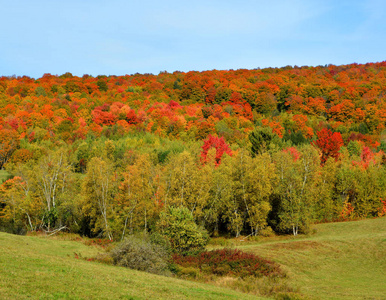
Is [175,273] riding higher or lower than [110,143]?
lower

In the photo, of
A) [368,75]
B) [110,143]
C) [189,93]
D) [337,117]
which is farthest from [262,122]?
[368,75]

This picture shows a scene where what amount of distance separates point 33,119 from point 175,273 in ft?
371

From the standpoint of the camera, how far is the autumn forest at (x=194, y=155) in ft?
177

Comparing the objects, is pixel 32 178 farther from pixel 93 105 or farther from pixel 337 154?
pixel 93 105

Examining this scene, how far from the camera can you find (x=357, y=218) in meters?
65.3

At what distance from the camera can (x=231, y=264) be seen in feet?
109

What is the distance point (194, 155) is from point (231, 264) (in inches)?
1833

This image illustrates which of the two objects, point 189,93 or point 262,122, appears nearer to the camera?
point 262,122

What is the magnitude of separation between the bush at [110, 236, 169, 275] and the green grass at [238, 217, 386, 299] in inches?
441

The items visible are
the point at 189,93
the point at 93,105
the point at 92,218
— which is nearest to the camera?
the point at 92,218

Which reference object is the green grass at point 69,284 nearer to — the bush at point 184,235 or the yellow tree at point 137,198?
the bush at point 184,235

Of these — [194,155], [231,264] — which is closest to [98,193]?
[231,264]

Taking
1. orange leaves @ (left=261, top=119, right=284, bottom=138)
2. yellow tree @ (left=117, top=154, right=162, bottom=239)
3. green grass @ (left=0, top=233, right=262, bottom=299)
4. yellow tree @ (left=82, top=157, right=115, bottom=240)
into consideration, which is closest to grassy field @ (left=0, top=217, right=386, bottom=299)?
green grass @ (left=0, top=233, right=262, bottom=299)

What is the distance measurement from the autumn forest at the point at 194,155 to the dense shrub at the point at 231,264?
1058 centimetres
